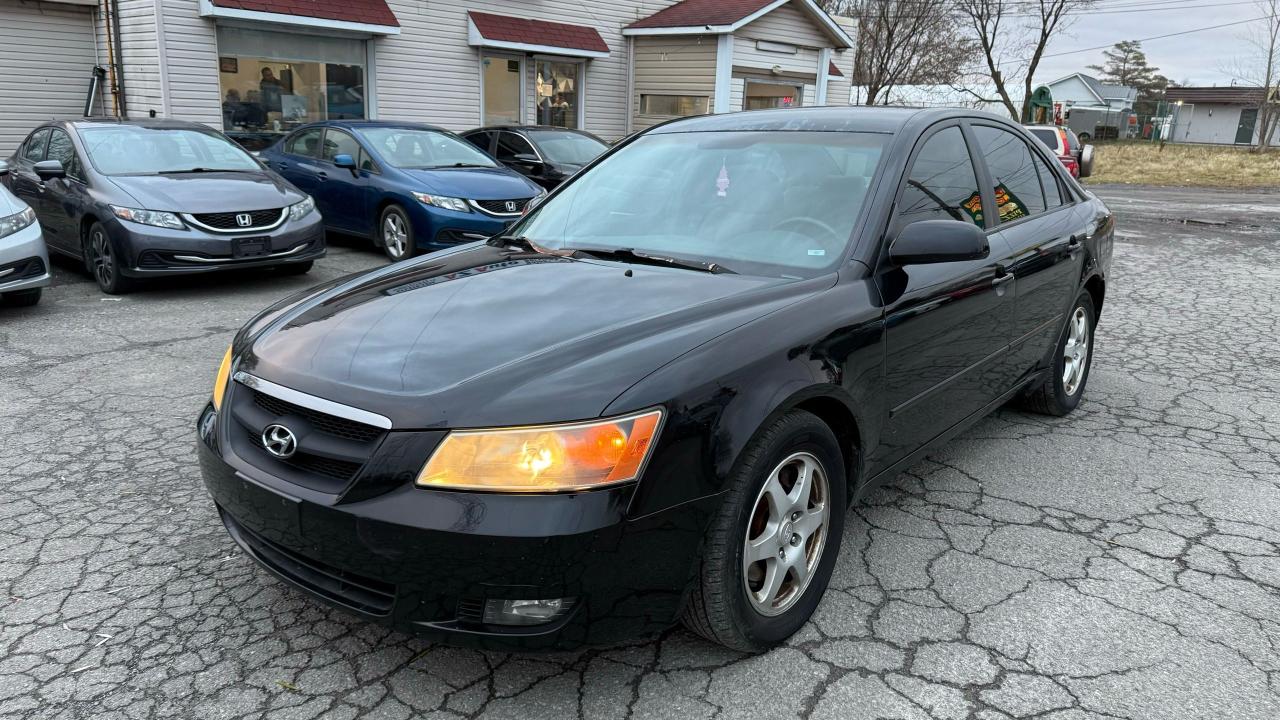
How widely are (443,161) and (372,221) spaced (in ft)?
3.63

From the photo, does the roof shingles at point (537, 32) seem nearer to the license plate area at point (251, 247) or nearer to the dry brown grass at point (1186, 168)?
the license plate area at point (251, 247)

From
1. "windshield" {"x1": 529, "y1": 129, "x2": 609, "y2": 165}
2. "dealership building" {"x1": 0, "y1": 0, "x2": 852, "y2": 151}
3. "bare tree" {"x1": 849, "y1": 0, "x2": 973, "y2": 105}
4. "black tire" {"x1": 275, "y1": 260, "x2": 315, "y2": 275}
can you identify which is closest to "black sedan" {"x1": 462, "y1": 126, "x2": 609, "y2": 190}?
"windshield" {"x1": 529, "y1": 129, "x2": 609, "y2": 165}

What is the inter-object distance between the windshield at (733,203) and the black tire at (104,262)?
206 inches

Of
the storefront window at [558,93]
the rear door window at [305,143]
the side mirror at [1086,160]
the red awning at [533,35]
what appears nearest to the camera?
the rear door window at [305,143]

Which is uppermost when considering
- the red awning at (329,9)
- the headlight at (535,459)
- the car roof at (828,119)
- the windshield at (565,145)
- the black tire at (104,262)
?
the red awning at (329,9)

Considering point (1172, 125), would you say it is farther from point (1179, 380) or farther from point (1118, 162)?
point (1179, 380)

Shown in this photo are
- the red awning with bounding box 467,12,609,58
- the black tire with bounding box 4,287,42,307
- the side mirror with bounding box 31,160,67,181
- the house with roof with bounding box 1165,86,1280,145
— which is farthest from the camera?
the house with roof with bounding box 1165,86,1280,145

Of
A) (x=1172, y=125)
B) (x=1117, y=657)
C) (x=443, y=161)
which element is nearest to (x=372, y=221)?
(x=443, y=161)

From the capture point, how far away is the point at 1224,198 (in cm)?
2073

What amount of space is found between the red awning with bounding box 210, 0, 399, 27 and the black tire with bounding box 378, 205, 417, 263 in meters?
6.01

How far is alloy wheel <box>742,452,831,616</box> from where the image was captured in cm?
257

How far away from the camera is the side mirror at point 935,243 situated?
2.94 meters

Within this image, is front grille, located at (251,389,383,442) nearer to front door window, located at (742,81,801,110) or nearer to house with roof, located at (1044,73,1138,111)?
front door window, located at (742,81,801,110)

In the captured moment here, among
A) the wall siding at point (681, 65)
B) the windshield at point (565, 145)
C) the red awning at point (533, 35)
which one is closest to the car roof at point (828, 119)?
the windshield at point (565, 145)
